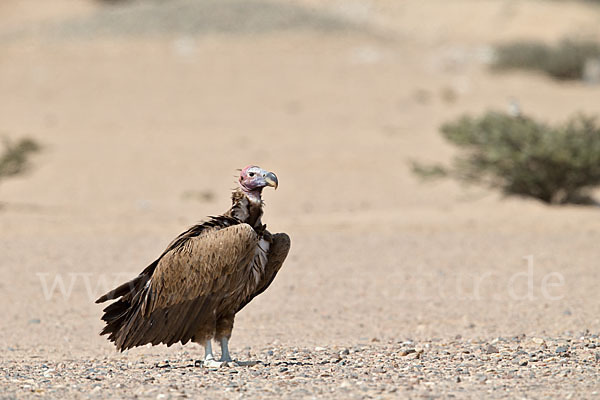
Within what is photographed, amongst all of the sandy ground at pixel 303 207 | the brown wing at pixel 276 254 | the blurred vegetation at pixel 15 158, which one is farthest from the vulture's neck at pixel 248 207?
the blurred vegetation at pixel 15 158

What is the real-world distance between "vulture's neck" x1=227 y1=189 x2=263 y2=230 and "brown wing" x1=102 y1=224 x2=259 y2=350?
7.7 inches

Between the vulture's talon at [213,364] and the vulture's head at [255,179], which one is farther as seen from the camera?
the vulture's talon at [213,364]

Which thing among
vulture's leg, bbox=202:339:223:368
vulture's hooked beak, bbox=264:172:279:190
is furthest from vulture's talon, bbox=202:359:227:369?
vulture's hooked beak, bbox=264:172:279:190

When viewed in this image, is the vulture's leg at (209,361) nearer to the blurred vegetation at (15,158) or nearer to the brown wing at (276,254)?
the brown wing at (276,254)

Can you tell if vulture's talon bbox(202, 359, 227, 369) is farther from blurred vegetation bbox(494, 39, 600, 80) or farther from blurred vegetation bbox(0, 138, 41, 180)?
blurred vegetation bbox(494, 39, 600, 80)

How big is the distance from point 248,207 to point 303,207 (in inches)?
418

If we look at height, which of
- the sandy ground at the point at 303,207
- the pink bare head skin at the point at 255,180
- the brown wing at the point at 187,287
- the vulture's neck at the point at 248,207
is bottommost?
the sandy ground at the point at 303,207

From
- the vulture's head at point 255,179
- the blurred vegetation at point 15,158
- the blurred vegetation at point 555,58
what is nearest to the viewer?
the vulture's head at point 255,179

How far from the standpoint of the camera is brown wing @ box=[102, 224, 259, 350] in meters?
6.72

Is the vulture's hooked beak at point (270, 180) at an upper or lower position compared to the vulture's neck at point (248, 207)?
upper

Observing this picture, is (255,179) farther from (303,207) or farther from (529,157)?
(303,207)

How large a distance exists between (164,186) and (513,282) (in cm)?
997

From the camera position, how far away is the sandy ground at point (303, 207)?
7.18 metres

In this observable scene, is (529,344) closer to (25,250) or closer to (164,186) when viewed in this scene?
(25,250)
